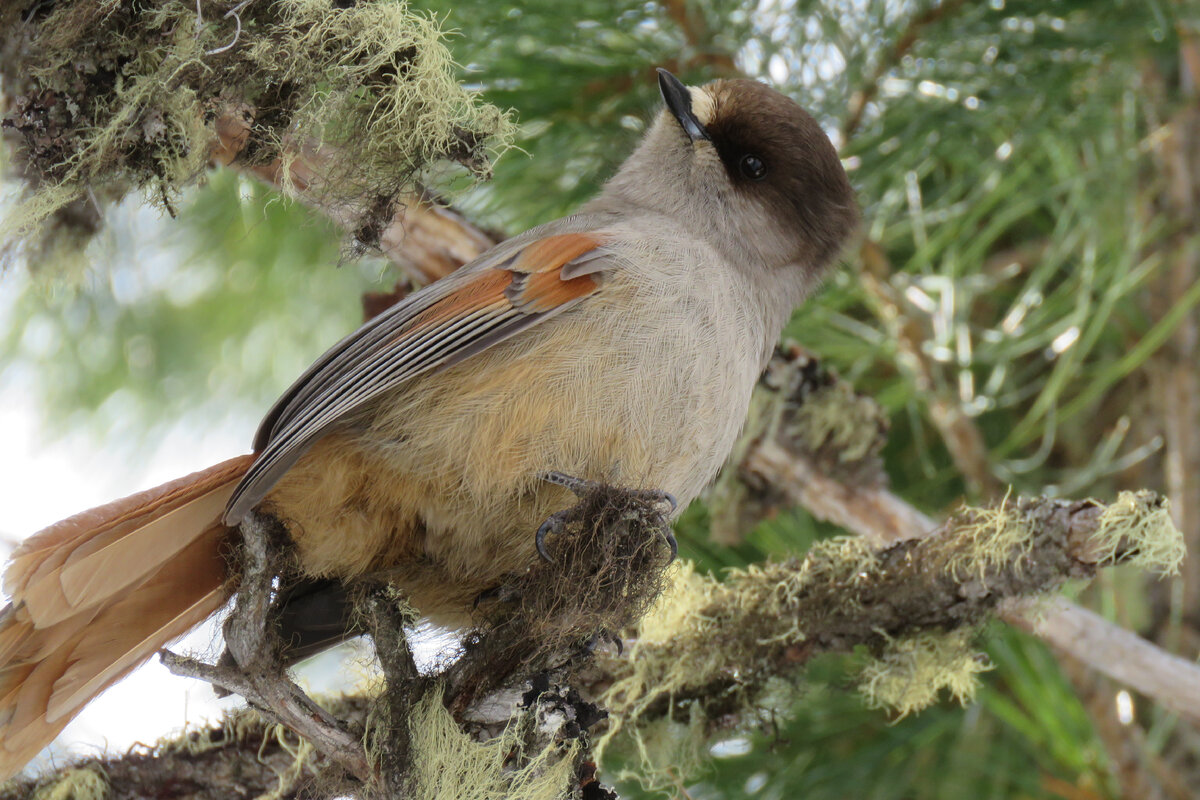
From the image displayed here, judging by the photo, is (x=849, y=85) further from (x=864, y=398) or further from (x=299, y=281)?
(x=299, y=281)

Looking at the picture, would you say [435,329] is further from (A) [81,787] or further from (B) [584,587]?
(A) [81,787]

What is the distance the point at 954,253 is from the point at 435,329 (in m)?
1.76

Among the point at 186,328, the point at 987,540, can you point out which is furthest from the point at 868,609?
the point at 186,328

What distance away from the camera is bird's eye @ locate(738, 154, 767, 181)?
2865mm

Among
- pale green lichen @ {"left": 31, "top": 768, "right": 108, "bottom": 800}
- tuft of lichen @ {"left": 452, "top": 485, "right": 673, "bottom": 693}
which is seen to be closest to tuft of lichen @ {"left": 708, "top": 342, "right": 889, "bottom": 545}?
tuft of lichen @ {"left": 452, "top": 485, "right": 673, "bottom": 693}

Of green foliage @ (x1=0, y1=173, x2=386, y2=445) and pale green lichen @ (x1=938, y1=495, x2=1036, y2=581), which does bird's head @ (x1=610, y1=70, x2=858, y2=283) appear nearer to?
pale green lichen @ (x1=938, y1=495, x2=1036, y2=581)

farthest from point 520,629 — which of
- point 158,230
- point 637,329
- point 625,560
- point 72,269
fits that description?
point 158,230

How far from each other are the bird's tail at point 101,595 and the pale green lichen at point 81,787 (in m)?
0.21

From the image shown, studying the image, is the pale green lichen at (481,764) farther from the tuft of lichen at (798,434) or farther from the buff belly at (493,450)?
the tuft of lichen at (798,434)

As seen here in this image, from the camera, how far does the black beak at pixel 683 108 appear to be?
9.16 ft

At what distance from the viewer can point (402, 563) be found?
235cm

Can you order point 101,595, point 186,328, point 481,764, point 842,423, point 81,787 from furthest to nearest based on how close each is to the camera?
1. point 186,328
2. point 842,423
3. point 81,787
4. point 101,595
5. point 481,764

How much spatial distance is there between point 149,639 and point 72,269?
0.71m

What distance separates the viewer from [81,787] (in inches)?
86.7
